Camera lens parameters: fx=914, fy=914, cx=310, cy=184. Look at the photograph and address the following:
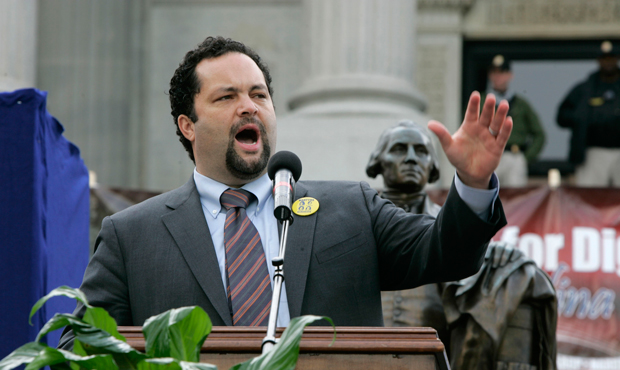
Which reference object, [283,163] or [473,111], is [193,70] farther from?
[473,111]

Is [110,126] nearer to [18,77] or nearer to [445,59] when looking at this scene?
[18,77]

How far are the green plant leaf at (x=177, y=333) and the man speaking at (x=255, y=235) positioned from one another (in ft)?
2.78

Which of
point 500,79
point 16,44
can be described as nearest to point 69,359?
point 16,44

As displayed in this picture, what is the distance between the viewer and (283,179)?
102 inches

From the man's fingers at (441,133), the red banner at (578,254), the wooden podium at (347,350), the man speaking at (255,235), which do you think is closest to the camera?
the wooden podium at (347,350)

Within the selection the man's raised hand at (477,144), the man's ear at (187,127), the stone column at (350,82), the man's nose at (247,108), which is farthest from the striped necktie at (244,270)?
the stone column at (350,82)

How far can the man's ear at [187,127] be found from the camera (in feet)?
11.3

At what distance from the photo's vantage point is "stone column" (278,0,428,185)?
8.90 meters

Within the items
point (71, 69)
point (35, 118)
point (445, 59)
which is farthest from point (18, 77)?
point (445, 59)

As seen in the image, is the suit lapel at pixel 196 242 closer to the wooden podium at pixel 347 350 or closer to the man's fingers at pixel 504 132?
the wooden podium at pixel 347 350

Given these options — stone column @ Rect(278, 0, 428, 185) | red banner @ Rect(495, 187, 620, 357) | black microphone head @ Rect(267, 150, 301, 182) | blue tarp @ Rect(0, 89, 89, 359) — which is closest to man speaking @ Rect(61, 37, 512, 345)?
black microphone head @ Rect(267, 150, 301, 182)

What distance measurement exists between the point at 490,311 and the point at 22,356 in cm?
294

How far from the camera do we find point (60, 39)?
1256 cm

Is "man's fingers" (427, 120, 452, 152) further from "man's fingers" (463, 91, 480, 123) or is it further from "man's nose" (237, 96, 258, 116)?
"man's nose" (237, 96, 258, 116)
